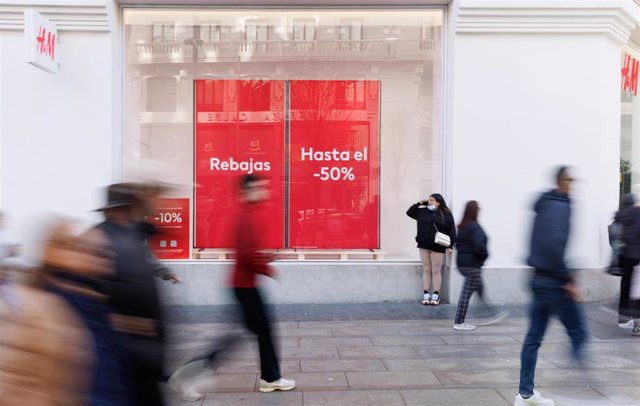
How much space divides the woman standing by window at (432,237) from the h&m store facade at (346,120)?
0.90 feet

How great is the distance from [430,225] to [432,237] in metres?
0.20

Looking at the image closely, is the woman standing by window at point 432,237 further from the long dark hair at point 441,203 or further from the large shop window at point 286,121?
the large shop window at point 286,121

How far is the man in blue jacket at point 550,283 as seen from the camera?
5.09 meters

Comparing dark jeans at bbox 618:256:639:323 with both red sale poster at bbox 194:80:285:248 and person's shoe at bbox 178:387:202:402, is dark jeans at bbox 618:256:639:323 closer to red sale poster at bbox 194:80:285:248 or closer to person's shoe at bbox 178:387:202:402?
person's shoe at bbox 178:387:202:402

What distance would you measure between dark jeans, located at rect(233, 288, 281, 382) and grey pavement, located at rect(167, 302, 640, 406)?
0.17 meters

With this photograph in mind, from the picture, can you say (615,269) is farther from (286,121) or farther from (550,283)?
(286,121)

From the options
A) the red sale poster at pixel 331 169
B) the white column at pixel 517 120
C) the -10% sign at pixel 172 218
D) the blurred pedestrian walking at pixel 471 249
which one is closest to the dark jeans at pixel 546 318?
the blurred pedestrian walking at pixel 471 249

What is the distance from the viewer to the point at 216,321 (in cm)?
901

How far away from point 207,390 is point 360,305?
A: 4.57 m

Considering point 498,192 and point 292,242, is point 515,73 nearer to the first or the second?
point 498,192

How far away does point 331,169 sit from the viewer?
10.5 m

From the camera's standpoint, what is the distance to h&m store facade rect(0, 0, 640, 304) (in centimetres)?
982

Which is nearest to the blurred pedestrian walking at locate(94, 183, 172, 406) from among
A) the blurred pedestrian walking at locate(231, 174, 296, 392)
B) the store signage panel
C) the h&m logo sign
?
the blurred pedestrian walking at locate(231, 174, 296, 392)

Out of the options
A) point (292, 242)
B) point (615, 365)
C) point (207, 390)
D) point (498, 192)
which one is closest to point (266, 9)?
point (292, 242)
